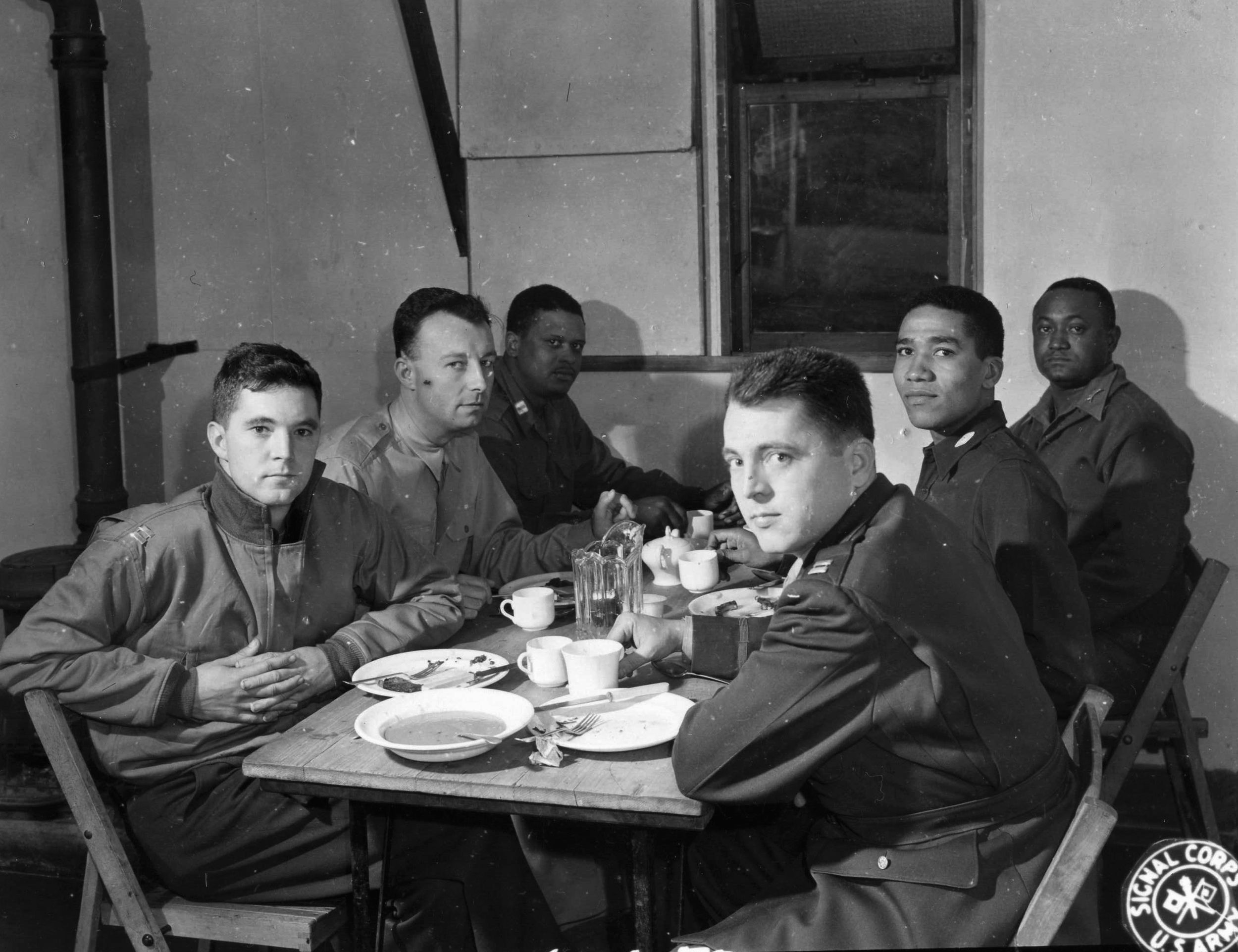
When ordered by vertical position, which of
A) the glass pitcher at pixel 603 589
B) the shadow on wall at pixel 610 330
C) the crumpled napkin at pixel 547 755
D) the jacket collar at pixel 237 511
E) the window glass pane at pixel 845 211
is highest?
the window glass pane at pixel 845 211

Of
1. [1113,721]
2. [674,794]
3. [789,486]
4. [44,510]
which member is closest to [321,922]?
[674,794]

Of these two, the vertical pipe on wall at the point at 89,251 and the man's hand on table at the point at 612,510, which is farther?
the vertical pipe on wall at the point at 89,251

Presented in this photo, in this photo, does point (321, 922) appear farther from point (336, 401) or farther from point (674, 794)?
point (336, 401)

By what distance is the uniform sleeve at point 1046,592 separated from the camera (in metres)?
2.71

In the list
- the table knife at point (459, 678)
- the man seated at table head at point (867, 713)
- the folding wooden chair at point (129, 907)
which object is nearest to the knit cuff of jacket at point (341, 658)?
the table knife at point (459, 678)

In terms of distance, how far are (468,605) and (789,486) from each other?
1.21 metres

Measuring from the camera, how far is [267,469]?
8.55 feet

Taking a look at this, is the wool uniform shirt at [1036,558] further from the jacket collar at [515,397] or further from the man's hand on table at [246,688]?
the jacket collar at [515,397]

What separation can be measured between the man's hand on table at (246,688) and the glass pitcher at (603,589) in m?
0.65

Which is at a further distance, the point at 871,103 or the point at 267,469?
the point at 871,103

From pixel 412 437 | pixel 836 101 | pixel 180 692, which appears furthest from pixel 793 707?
pixel 836 101

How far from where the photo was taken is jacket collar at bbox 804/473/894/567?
2066mm

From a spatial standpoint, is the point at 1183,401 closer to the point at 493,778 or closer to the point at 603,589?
the point at 603,589

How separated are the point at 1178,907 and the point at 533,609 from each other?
1.41m
